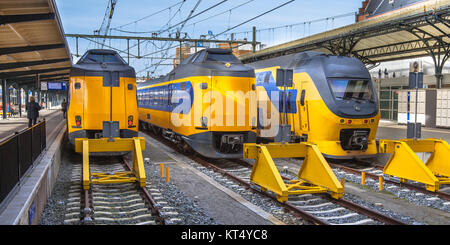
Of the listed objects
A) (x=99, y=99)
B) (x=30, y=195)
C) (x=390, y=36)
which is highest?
(x=390, y=36)

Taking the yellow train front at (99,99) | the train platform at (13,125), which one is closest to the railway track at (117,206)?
the yellow train front at (99,99)

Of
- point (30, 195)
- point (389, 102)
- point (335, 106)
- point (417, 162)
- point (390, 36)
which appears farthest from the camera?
point (389, 102)

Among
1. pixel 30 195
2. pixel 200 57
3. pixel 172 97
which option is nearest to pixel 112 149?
pixel 30 195

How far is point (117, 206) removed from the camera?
26.1 ft

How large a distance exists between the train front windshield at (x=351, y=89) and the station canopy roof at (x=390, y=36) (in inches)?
199

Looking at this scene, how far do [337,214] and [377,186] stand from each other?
9.87 feet

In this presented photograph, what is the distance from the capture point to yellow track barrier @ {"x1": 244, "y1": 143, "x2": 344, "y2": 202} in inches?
328

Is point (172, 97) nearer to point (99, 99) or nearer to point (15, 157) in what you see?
point (99, 99)

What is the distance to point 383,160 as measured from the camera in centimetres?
1430

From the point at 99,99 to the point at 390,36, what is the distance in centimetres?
1774

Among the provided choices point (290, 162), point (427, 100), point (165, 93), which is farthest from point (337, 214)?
point (427, 100)

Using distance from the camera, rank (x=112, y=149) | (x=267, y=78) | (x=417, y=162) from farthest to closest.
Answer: (x=267, y=78) < (x=112, y=149) < (x=417, y=162)
